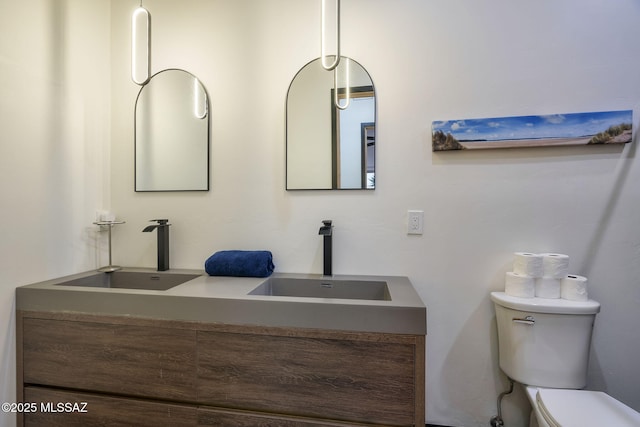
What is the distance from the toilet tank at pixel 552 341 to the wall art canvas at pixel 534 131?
2.48ft

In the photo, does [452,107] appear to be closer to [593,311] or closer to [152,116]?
[593,311]

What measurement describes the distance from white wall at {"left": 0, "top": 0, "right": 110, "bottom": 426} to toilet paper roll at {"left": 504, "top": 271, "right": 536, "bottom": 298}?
2268 millimetres

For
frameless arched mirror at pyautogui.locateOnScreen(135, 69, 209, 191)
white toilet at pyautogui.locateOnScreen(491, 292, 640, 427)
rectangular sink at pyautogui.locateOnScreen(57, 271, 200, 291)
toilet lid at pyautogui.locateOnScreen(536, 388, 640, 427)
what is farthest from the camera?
frameless arched mirror at pyautogui.locateOnScreen(135, 69, 209, 191)

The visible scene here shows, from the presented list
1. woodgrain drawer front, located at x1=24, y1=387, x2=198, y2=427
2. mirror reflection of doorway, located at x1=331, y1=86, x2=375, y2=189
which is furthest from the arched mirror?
woodgrain drawer front, located at x1=24, y1=387, x2=198, y2=427

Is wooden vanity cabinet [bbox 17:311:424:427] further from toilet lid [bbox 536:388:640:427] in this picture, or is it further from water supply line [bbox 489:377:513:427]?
water supply line [bbox 489:377:513:427]

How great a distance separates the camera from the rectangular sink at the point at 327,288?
1479mm

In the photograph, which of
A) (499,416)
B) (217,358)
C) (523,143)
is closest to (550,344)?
(499,416)

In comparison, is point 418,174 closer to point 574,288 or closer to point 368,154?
point 368,154

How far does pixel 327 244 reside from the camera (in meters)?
1.52

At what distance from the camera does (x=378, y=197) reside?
157cm

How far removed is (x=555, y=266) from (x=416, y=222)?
635mm

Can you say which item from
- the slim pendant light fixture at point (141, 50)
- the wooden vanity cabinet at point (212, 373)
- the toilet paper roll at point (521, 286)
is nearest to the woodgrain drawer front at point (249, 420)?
the wooden vanity cabinet at point (212, 373)

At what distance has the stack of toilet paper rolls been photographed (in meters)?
1.33

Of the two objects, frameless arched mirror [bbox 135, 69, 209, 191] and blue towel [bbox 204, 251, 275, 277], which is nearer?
blue towel [bbox 204, 251, 275, 277]
